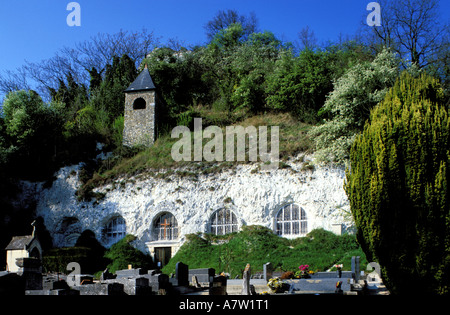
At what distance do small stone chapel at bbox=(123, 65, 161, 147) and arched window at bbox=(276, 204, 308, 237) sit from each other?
11.5m

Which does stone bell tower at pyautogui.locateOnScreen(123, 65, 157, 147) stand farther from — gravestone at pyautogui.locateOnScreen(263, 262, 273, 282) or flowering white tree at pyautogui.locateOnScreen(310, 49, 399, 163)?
gravestone at pyautogui.locateOnScreen(263, 262, 273, 282)

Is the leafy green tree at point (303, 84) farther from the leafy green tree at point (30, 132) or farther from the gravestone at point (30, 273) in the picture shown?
the gravestone at point (30, 273)

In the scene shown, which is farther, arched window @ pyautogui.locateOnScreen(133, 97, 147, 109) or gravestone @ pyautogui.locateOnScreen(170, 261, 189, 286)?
arched window @ pyautogui.locateOnScreen(133, 97, 147, 109)

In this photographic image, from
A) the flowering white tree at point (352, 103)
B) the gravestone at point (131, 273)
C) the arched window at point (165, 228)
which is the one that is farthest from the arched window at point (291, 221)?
the gravestone at point (131, 273)

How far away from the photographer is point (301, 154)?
24359 millimetres

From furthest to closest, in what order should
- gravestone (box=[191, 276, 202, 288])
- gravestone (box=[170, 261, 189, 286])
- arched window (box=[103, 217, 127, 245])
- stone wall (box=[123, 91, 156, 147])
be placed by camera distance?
stone wall (box=[123, 91, 156, 147])
arched window (box=[103, 217, 127, 245])
gravestone (box=[191, 276, 202, 288])
gravestone (box=[170, 261, 189, 286])

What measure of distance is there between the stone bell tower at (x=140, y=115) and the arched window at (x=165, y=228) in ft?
22.1

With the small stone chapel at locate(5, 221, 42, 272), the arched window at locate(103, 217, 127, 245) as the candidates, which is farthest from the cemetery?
the arched window at locate(103, 217, 127, 245)

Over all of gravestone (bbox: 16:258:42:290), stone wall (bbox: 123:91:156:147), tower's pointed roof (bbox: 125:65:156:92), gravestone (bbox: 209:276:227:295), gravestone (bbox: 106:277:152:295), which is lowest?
gravestone (bbox: 209:276:227:295)

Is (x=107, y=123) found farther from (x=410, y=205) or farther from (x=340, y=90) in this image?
(x=410, y=205)

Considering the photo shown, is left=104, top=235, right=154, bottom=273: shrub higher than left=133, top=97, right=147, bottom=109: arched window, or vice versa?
left=133, top=97, right=147, bottom=109: arched window

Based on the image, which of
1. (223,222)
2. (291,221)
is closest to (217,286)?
(291,221)

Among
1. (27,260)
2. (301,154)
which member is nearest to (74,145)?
(301,154)

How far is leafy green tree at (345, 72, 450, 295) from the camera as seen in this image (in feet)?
32.7
